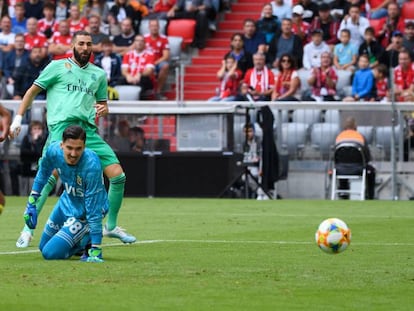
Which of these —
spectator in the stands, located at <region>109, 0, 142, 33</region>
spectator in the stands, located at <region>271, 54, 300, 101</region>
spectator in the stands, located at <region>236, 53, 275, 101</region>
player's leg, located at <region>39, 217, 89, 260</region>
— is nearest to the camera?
player's leg, located at <region>39, 217, 89, 260</region>

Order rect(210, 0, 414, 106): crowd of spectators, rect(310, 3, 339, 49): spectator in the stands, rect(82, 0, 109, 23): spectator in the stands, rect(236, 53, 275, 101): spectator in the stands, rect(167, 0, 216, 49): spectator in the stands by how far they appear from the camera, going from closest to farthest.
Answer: rect(210, 0, 414, 106): crowd of spectators < rect(236, 53, 275, 101): spectator in the stands < rect(310, 3, 339, 49): spectator in the stands < rect(167, 0, 216, 49): spectator in the stands < rect(82, 0, 109, 23): spectator in the stands

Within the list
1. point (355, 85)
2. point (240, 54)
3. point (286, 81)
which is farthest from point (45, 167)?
point (240, 54)

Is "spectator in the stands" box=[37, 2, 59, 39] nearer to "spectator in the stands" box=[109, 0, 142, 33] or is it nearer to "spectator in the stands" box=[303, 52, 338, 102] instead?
"spectator in the stands" box=[109, 0, 142, 33]

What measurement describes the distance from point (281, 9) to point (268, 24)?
3.47ft

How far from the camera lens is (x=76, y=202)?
39.2 feet

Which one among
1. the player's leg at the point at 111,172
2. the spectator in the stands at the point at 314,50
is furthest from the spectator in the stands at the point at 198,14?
the player's leg at the point at 111,172

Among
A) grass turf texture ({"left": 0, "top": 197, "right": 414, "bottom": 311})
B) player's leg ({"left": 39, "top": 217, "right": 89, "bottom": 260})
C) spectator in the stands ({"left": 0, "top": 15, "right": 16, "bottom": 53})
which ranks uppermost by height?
spectator in the stands ({"left": 0, "top": 15, "right": 16, "bottom": 53})

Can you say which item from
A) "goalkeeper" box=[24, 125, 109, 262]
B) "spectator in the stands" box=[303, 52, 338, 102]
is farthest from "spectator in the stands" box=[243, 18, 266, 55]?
"goalkeeper" box=[24, 125, 109, 262]

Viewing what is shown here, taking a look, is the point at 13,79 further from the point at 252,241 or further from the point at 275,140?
the point at 252,241

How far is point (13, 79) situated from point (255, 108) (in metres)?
6.24

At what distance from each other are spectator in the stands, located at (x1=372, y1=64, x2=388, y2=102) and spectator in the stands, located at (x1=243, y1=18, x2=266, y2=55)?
320cm

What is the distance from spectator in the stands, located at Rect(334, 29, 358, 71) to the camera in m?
28.4

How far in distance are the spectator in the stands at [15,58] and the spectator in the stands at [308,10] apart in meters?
6.51

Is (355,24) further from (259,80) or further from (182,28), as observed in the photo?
(182,28)
